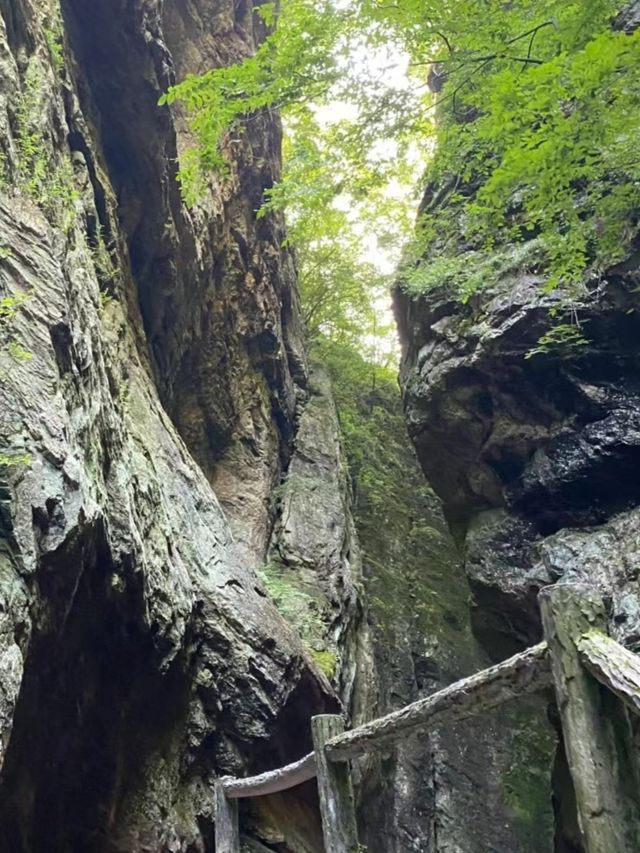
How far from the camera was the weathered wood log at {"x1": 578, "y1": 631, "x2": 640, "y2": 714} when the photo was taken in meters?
2.10

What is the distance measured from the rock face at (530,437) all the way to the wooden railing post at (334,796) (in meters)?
5.00

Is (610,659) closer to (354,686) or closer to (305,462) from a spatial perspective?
(354,686)

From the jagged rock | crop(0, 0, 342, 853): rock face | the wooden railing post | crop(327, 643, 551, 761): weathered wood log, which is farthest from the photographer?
the jagged rock

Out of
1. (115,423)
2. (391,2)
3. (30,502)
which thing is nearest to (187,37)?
(391,2)

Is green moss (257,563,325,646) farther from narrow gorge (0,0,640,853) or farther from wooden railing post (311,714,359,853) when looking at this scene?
wooden railing post (311,714,359,853)

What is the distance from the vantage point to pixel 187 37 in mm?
9469

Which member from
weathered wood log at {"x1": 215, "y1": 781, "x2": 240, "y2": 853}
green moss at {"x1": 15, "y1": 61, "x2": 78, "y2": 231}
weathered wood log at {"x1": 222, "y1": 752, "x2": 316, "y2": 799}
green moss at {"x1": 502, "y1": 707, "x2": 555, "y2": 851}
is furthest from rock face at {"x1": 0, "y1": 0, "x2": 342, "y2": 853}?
green moss at {"x1": 502, "y1": 707, "x2": 555, "y2": 851}

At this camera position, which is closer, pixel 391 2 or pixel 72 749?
pixel 72 749

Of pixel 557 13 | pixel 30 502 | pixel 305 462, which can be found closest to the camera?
pixel 30 502

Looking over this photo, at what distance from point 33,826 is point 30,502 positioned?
8.62ft

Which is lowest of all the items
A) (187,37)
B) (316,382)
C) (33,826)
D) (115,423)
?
(33,826)

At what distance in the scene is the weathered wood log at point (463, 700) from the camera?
261cm

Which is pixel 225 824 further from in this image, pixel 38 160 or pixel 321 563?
pixel 38 160

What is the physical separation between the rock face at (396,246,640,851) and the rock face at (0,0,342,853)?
338cm
